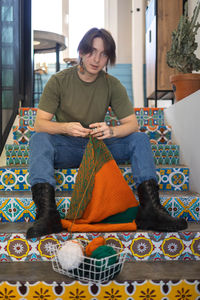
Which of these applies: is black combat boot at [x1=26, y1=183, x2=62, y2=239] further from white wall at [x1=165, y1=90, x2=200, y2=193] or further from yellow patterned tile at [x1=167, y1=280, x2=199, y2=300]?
white wall at [x1=165, y1=90, x2=200, y2=193]

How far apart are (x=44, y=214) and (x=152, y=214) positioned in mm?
455

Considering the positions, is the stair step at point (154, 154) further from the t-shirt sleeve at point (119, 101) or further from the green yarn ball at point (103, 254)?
the green yarn ball at point (103, 254)

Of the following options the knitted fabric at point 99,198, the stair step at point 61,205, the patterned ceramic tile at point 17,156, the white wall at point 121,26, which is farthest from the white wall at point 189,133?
the white wall at point 121,26

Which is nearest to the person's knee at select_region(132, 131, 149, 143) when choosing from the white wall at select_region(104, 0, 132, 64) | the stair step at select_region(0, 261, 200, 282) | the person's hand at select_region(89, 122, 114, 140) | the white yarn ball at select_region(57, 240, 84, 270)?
the person's hand at select_region(89, 122, 114, 140)

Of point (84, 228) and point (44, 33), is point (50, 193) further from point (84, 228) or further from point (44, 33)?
point (44, 33)

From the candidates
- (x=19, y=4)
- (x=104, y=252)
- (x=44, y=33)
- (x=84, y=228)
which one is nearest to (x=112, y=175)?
(x=84, y=228)

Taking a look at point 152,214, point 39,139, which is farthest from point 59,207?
point 152,214

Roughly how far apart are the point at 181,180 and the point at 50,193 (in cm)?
79

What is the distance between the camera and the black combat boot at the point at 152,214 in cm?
134

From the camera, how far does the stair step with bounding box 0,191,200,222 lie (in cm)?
153

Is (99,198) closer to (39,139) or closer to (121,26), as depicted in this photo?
(39,139)

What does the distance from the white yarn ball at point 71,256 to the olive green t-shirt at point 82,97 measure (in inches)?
32.0

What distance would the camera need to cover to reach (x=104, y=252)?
1.06m

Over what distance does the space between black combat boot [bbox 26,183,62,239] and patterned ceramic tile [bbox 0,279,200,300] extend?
220 mm
